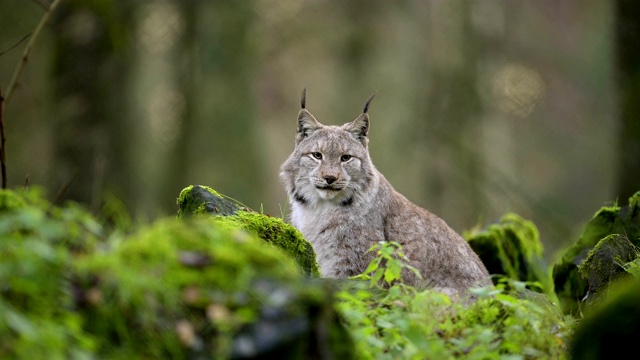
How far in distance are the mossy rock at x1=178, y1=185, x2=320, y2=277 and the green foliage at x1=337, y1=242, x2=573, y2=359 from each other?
0.67m

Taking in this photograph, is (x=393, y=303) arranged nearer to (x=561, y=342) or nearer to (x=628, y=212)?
(x=561, y=342)

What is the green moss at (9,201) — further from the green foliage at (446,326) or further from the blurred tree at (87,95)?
the blurred tree at (87,95)

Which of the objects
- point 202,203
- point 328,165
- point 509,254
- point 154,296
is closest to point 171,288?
point 154,296

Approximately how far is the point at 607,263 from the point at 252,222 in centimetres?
202

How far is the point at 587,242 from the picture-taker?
19.4 feet

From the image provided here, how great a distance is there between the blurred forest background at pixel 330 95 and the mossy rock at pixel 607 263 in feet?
11.4

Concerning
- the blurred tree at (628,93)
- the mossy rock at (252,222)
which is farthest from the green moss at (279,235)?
the blurred tree at (628,93)

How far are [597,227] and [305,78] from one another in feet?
38.3

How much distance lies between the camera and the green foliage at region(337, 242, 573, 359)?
3.41m

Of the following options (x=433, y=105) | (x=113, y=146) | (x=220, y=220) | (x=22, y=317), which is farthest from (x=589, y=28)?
(x=22, y=317)

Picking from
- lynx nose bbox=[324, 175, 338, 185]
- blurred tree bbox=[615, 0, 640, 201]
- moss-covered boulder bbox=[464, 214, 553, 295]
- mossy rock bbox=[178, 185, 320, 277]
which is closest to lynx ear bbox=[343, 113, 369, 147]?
lynx nose bbox=[324, 175, 338, 185]

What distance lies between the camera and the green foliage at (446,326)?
3.41 m

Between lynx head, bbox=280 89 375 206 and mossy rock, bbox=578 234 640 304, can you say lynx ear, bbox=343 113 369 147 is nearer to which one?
lynx head, bbox=280 89 375 206

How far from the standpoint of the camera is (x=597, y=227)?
5.93 m
